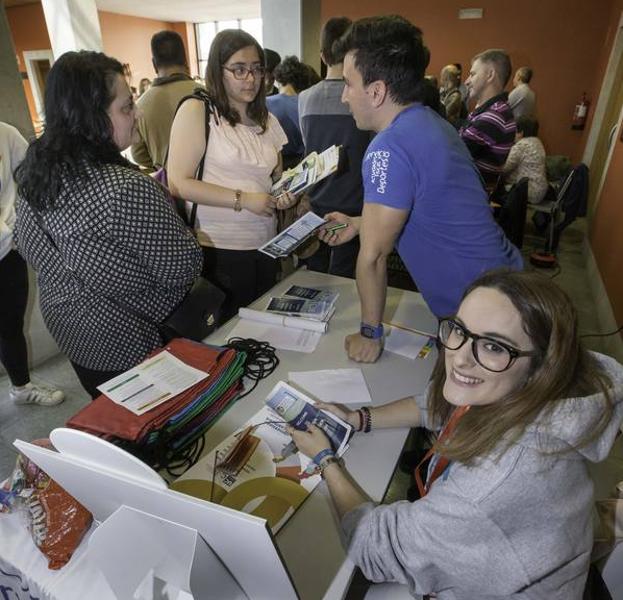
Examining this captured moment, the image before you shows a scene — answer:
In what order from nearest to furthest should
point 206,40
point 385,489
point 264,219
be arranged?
point 385,489
point 264,219
point 206,40

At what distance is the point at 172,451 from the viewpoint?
3.42 feet

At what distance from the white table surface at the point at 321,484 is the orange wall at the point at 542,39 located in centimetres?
648

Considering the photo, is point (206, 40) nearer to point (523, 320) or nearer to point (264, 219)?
point (264, 219)

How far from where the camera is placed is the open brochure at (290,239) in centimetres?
158

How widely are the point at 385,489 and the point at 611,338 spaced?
103 inches

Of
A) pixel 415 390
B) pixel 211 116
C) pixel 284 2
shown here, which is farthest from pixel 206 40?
pixel 415 390

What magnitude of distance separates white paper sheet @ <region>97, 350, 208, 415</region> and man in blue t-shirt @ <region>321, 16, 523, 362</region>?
21.5 inches

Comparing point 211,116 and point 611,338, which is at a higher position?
point 211,116

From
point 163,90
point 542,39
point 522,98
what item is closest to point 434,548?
point 163,90

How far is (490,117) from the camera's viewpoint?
280 centimetres

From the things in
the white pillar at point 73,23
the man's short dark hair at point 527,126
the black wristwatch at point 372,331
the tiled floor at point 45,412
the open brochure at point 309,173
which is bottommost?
the tiled floor at point 45,412

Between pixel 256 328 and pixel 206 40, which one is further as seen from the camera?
pixel 206 40

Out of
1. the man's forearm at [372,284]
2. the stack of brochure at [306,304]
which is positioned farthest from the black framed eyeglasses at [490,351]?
the stack of brochure at [306,304]

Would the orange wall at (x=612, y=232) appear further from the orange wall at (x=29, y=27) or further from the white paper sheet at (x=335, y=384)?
the orange wall at (x=29, y=27)
